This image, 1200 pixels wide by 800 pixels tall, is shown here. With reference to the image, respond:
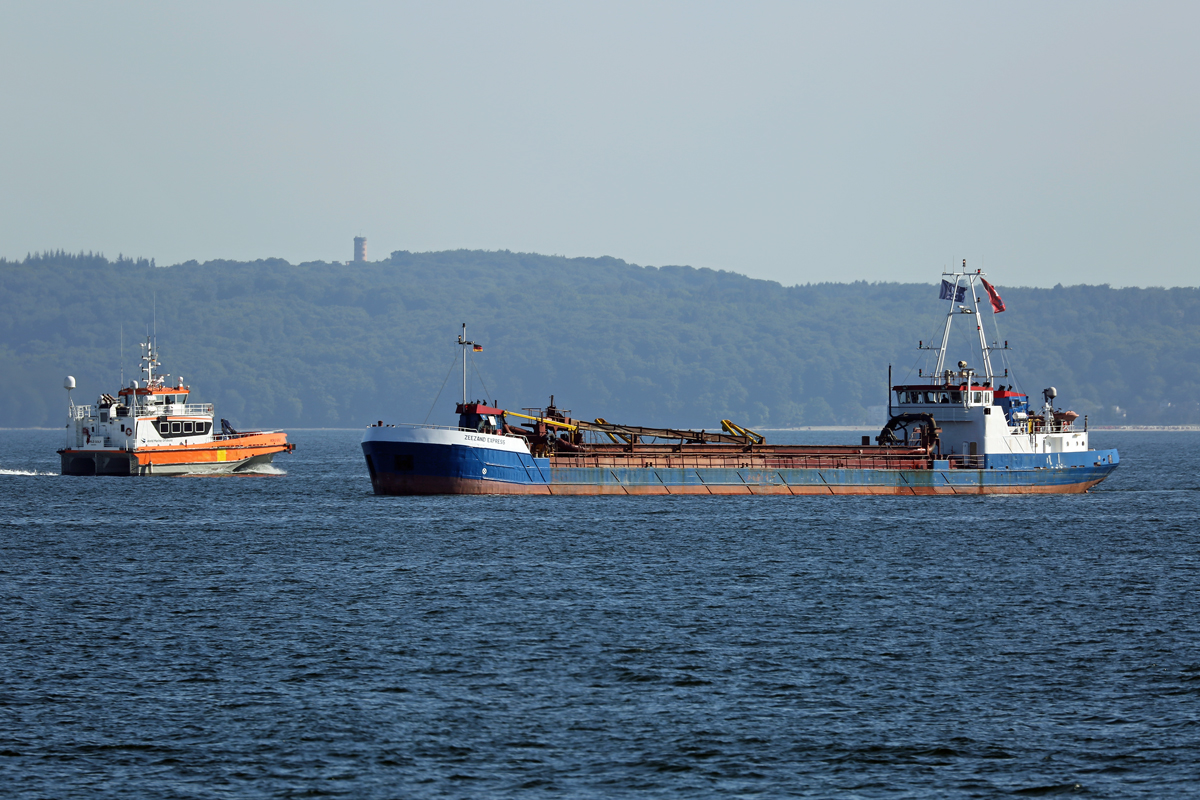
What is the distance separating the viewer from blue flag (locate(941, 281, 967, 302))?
81000 mm

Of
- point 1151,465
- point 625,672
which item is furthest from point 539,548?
point 1151,465

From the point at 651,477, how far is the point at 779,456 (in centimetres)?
773

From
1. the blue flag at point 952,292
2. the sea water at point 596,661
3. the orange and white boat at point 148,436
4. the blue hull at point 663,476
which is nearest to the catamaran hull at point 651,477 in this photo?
the blue hull at point 663,476

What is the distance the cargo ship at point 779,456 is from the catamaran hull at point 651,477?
0.06 metres

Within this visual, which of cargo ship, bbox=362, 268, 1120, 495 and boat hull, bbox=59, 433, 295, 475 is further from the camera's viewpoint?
boat hull, bbox=59, 433, 295, 475

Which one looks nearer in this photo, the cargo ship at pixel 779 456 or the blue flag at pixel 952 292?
the cargo ship at pixel 779 456

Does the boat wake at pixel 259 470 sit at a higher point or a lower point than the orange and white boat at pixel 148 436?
lower

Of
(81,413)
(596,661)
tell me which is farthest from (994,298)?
(81,413)

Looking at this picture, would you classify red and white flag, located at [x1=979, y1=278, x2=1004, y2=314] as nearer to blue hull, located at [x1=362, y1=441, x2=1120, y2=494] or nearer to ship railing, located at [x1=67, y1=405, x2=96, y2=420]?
blue hull, located at [x1=362, y1=441, x2=1120, y2=494]

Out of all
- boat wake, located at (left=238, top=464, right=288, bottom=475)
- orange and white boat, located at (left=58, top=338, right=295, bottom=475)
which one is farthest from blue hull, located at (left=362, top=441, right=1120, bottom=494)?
boat wake, located at (left=238, top=464, right=288, bottom=475)

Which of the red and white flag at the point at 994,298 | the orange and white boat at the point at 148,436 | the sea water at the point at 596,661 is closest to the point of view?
the sea water at the point at 596,661

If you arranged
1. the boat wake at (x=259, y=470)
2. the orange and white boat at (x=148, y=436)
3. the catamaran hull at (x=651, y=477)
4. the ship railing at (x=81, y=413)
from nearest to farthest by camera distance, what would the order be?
the catamaran hull at (x=651, y=477) → the orange and white boat at (x=148, y=436) → the ship railing at (x=81, y=413) → the boat wake at (x=259, y=470)

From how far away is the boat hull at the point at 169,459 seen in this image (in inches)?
3871

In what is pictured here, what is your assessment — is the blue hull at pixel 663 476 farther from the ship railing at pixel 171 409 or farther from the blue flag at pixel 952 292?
the ship railing at pixel 171 409
